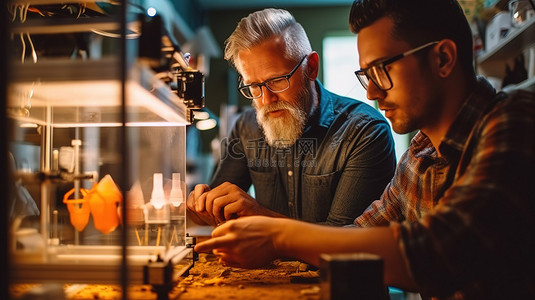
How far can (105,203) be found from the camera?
3.52ft

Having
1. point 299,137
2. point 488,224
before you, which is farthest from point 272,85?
point 488,224

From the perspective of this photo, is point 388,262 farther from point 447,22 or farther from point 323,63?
point 323,63

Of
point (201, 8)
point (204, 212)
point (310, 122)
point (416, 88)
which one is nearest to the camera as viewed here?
point (416, 88)

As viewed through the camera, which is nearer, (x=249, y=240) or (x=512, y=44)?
(x=249, y=240)

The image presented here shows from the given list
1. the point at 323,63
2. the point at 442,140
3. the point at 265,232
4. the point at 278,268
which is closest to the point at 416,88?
the point at 442,140

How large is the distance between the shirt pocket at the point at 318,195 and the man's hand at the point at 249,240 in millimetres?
920

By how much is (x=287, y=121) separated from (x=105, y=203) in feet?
3.50

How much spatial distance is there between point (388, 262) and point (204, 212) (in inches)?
36.8

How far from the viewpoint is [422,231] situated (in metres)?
0.85

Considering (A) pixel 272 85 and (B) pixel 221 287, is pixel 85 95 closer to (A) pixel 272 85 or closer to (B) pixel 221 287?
(B) pixel 221 287

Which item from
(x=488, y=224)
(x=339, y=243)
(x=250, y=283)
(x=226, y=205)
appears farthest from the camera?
(x=226, y=205)

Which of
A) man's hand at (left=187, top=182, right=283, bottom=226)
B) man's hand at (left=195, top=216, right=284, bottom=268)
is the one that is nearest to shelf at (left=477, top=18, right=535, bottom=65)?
man's hand at (left=187, top=182, right=283, bottom=226)

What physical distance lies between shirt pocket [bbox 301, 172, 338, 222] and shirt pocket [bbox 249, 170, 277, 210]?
0.66 feet

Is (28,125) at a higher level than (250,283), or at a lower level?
higher
